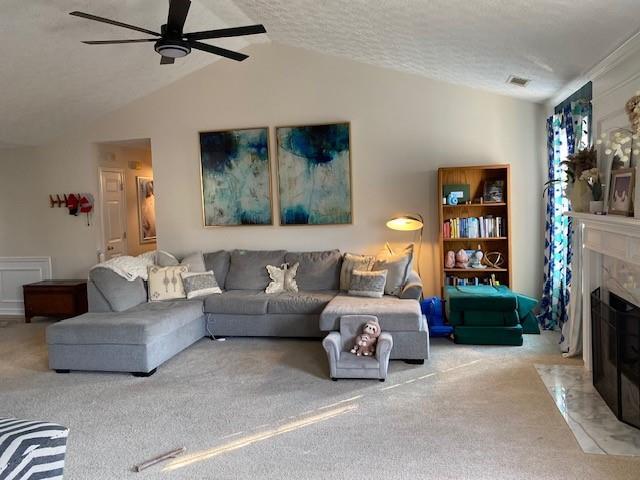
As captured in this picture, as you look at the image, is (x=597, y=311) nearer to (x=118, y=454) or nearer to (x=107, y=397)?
(x=118, y=454)

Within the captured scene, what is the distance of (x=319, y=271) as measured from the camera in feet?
18.1

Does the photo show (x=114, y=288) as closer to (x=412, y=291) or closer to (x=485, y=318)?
(x=412, y=291)

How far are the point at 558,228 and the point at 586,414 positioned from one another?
219 centimetres

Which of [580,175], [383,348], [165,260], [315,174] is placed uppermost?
[315,174]

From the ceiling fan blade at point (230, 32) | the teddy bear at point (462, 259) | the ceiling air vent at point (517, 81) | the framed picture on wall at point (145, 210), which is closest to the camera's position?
the ceiling fan blade at point (230, 32)

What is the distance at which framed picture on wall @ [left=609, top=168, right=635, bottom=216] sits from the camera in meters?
3.06

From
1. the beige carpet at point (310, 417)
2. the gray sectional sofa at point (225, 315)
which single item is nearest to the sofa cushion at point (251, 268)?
the gray sectional sofa at point (225, 315)

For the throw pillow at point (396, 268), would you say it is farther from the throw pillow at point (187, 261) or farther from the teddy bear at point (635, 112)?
the teddy bear at point (635, 112)

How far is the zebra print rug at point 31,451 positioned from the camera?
203cm

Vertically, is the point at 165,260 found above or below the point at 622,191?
below

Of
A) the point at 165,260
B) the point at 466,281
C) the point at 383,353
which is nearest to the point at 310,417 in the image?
the point at 383,353

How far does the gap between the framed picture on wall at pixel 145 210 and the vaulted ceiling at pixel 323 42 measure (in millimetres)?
1623

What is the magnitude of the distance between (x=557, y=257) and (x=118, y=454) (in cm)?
430

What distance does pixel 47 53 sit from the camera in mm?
4402
